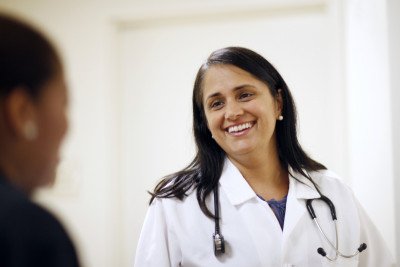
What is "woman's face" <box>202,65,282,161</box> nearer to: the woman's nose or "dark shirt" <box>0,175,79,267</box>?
the woman's nose

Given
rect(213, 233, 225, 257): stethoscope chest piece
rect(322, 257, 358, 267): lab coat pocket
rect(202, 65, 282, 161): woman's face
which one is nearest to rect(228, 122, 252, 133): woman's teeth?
rect(202, 65, 282, 161): woman's face

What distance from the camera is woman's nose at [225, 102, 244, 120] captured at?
0.88 meters

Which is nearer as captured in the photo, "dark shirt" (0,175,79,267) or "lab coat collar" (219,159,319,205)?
"dark shirt" (0,175,79,267)

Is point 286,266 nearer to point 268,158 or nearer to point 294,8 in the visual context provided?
point 268,158

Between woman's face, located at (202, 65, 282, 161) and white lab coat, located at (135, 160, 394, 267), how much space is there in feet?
0.34

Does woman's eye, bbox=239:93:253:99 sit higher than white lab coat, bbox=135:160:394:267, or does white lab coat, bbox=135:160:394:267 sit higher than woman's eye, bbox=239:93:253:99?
woman's eye, bbox=239:93:253:99

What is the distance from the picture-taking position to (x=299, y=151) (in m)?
1.04

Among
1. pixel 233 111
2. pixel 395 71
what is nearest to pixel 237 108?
pixel 233 111

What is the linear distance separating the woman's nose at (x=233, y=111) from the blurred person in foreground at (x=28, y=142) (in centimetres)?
64

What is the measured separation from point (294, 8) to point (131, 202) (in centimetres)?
109

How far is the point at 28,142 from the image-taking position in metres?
0.24

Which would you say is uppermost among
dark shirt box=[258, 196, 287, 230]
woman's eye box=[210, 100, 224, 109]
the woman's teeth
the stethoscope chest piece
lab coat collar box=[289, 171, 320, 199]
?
woman's eye box=[210, 100, 224, 109]

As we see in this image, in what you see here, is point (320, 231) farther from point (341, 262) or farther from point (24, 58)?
point (24, 58)

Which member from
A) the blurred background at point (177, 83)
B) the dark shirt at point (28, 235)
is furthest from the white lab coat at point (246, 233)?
the dark shirt at point (28, 235)
